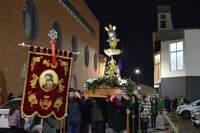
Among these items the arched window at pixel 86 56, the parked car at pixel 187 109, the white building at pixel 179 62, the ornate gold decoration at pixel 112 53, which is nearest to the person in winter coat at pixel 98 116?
the ornate gold decoration at pixel 112 53

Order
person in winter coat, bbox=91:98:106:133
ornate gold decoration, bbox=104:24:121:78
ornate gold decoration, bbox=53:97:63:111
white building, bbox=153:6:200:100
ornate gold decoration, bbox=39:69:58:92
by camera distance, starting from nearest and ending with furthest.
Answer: ornate gold decoration, bbox=39:69:58:92, ornate gold decoration, bbox=53:97:63:111, person in winter coat, bbox=91:98:106:133, ornate gold decoration, bbox=104:24:121:78, white building, bbox=153:6:200:100

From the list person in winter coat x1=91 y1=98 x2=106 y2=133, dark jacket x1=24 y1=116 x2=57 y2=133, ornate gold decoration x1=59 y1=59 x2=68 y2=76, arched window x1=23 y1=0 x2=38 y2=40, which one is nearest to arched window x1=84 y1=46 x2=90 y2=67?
arched window x1=23 y1=0 x2=38 y2=40

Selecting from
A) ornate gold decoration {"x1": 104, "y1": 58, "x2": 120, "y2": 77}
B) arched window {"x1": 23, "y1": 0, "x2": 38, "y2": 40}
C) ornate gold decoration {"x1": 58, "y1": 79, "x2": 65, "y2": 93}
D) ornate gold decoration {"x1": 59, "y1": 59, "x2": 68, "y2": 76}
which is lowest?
ornate gold decoration {"x1": 58, "y1": 79, "x2": 65, "y2": 93}

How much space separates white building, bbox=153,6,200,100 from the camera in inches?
2026

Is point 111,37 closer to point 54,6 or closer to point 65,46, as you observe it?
point 54,6

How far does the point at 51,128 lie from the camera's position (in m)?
10.5

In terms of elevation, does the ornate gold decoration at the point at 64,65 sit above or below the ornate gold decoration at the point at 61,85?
above

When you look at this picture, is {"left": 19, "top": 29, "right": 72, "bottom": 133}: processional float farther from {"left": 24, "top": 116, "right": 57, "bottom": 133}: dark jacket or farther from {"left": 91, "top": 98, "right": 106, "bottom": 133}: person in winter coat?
{"left": 91, "top": 98, "right": 106, "bottom": 133}: person in winter coat

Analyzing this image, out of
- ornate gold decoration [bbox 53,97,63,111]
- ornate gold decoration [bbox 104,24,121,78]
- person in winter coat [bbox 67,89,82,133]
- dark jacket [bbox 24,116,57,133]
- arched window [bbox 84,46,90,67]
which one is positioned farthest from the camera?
arched window [bbox 84,46,90,67]

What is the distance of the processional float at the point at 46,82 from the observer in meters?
8.74

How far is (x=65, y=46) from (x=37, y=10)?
10.7 metres

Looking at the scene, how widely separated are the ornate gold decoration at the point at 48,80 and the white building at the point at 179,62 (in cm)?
4368

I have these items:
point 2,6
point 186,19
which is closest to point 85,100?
point 2,6

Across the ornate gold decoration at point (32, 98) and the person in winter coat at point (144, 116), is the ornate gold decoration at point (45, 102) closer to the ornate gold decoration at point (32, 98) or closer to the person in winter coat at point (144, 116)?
the ornate gold decoration at point (32, 98)
